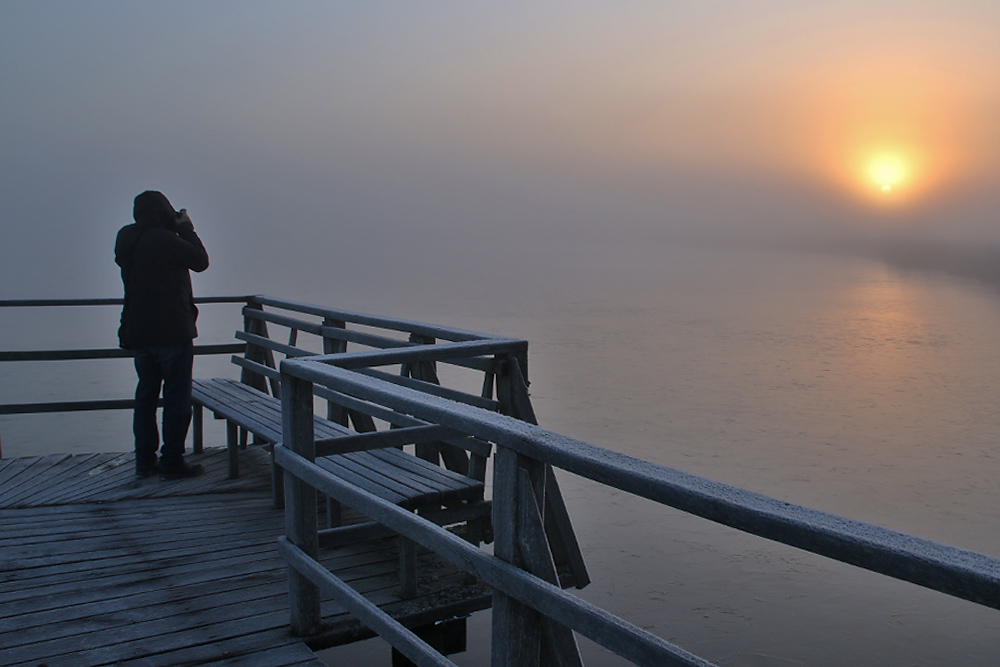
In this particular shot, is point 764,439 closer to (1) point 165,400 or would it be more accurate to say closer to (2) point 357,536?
(1) point 165,400

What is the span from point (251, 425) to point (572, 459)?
11.0ft

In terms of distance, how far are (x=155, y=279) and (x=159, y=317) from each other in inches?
9.2

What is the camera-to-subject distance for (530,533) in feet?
5.71

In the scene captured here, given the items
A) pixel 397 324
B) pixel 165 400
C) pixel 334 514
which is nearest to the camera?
pixel 334 514

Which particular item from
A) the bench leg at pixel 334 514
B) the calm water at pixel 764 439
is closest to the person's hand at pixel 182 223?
the bench leg at pixel 334 514

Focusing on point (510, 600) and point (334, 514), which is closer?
point (510, 600)

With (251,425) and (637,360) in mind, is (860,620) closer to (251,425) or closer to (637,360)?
(251,425)

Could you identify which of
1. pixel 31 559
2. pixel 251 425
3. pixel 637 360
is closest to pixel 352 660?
pixel 251 425

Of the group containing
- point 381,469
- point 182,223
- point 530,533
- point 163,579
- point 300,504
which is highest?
point 182,223

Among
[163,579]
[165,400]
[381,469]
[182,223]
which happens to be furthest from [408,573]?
[182,223]

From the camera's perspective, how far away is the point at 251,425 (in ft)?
14.9

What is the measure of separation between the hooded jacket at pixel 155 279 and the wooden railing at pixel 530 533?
260cm

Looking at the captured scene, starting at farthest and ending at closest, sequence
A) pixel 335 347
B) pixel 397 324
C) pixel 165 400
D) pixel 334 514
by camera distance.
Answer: pixel 165 400, pixel 335 347, pixel 397 324, pixel 334 514

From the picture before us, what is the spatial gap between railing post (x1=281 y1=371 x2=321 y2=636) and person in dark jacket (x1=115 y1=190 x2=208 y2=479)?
2552 mm
